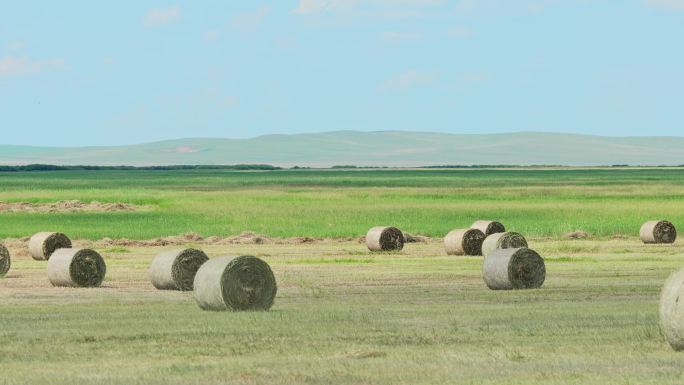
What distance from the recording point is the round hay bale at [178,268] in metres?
31.0

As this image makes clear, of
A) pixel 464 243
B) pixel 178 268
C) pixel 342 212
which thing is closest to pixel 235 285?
pixel 178 268

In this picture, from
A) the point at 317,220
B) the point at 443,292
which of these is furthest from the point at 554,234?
the point at 443,292

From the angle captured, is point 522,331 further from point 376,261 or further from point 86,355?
point 376,261

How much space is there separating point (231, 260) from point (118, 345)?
4466 millimetres

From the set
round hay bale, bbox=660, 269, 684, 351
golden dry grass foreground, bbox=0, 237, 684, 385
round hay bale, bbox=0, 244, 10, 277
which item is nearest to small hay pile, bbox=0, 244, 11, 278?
round hay bale, bbox=0, 244, 10, 277

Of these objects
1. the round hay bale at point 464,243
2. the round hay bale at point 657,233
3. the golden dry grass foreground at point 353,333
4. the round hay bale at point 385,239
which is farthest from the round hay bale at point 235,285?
the round hay bale at point 657,233

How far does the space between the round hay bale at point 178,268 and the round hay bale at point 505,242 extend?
12.4m

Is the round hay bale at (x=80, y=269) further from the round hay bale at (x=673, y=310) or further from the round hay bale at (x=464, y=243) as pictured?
the round hay bale at (x=673, y=310)

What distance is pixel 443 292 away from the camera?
101 ft

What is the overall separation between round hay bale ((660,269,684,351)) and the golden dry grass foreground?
1.04 ft

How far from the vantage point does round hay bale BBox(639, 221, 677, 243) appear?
2025 inches

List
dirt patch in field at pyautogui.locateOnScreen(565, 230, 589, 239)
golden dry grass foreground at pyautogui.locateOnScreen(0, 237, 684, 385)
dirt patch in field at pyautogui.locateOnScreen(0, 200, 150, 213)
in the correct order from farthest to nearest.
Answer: dirt patch in field at pyautogui.locateOnScreen(0, 200, 150, 213), dirt patch in field at pyautogui.locateOnScreen(565, 230, 589, 239), golden dry grass foreground at pyautogui.locateOnScreen(0, 237, 684, 385)

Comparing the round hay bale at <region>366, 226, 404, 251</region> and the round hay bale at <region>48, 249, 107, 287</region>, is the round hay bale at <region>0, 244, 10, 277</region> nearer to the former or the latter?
the round hay bale at <region>48, 249, 107, 287</region>

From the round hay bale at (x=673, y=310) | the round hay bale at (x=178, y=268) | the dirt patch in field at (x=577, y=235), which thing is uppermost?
the round hay bale at (x=673, y=310)
